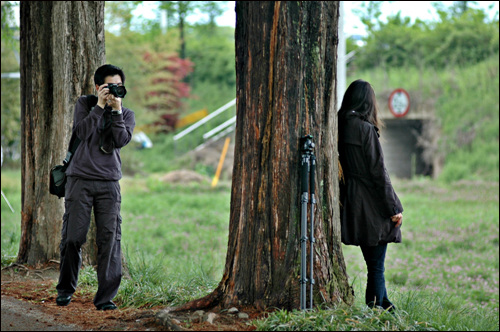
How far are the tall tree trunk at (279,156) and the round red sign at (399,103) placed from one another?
16.1m

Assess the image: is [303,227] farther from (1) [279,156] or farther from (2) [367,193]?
(2) [367,193]

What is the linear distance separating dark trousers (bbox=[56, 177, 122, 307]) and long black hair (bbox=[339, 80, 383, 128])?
6.74 ft

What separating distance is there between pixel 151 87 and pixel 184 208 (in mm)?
12146

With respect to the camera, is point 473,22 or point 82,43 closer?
point 82,43

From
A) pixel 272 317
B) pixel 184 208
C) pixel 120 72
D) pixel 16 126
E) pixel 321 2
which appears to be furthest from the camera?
pixel 16 126

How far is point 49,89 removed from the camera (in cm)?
736

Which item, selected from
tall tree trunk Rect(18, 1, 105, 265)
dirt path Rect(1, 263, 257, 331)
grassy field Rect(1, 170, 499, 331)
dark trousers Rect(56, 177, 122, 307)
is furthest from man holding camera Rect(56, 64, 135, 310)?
tall tree trunk Rect(18, 1, 105, 265)

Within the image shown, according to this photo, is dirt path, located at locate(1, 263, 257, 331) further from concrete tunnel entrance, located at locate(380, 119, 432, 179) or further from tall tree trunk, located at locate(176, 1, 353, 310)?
concrete tunnel entrance, located at locate(380, 119, 432, 179)

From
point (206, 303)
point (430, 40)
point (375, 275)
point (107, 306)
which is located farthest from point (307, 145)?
point (430, 40)

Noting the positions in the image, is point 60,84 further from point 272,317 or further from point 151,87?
point 151,87

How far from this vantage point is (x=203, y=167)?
23484 mm

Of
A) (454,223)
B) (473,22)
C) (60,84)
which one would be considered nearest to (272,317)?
(60,84)

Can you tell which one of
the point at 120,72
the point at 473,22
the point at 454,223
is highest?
the point at 473,22

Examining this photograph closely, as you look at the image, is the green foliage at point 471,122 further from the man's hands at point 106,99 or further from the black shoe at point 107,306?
the man's hands at point 106,99
